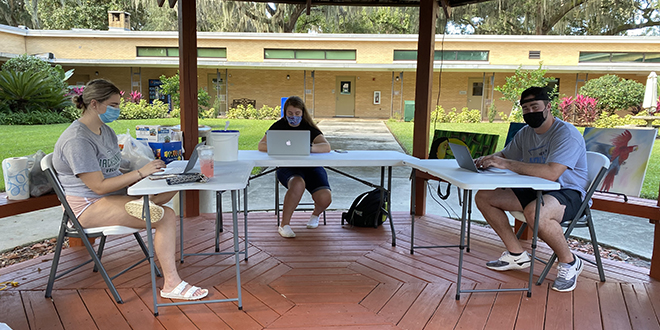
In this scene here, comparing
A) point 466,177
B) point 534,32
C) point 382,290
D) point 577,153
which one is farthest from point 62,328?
point 534,32

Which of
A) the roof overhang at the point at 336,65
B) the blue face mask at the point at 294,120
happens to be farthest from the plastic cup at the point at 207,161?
the roof overhang at the point at 336,65

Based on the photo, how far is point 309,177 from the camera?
140 inches

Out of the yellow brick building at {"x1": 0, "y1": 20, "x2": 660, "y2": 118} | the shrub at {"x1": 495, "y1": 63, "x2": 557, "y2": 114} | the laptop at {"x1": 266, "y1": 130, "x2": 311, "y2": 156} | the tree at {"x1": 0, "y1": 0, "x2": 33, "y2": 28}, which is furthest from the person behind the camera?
the tree at {"x1": 0, "y1": 0, "x2": 33, "y2": 28}

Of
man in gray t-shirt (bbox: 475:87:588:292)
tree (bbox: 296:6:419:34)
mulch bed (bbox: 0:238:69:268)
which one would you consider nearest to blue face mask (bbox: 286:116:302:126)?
man in gray t-shirt (bbox: 475:87:588:292)

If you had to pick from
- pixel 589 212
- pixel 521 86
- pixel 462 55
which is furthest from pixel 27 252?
pixel 462 55

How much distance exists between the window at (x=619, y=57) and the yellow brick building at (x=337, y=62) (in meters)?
0.03

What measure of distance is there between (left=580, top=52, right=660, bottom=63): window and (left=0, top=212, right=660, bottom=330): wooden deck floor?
17560 mm

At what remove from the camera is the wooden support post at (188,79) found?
3732 mm

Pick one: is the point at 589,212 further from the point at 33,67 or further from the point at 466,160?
A: the point at 33,67

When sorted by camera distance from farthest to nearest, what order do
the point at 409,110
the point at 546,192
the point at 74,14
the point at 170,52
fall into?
the point at 74,14 → the point at 170,52 → the point at 409,110 → the point at 546,192

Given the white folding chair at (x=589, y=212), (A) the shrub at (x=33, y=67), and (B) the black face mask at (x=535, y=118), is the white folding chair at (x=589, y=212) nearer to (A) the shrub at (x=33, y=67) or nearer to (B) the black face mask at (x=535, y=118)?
(B) the black face mask at (x=535, y=118)

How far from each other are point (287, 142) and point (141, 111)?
13575 millimetres

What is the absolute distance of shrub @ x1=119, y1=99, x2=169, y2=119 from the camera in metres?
Result: 14.8

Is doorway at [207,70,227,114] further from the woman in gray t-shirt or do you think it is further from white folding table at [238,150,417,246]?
the woman in gray t-shirt
